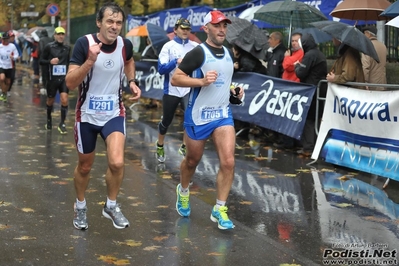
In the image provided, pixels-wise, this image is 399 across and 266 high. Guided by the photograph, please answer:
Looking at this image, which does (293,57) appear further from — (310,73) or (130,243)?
(130,243)

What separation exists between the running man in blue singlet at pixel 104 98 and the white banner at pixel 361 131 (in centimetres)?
411

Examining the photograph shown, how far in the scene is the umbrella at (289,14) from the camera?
1408cm

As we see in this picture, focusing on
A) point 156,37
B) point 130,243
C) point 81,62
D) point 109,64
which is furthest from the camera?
point 156,37

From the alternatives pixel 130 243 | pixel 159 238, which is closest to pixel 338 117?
pixel 159 238

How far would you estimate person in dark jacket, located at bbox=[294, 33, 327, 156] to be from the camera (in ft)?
41.1

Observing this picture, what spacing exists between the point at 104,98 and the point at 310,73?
20.3 ft

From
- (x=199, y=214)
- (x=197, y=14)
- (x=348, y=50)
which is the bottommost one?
(x=199, y=214)

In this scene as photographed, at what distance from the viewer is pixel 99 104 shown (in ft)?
23.3

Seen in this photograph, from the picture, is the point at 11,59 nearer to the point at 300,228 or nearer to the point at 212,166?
the point at 212,166

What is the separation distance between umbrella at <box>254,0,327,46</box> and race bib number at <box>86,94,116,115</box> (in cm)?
747

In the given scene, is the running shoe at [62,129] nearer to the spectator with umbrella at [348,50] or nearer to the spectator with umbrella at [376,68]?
the spectator with umbrella at [348,50]

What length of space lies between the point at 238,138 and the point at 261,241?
7.68 metres

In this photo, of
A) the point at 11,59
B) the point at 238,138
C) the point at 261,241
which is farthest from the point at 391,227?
the point at 11,59

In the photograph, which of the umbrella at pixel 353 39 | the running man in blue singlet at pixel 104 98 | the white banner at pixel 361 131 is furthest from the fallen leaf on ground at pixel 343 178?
the running man in blue singlet at pixel 104 98
